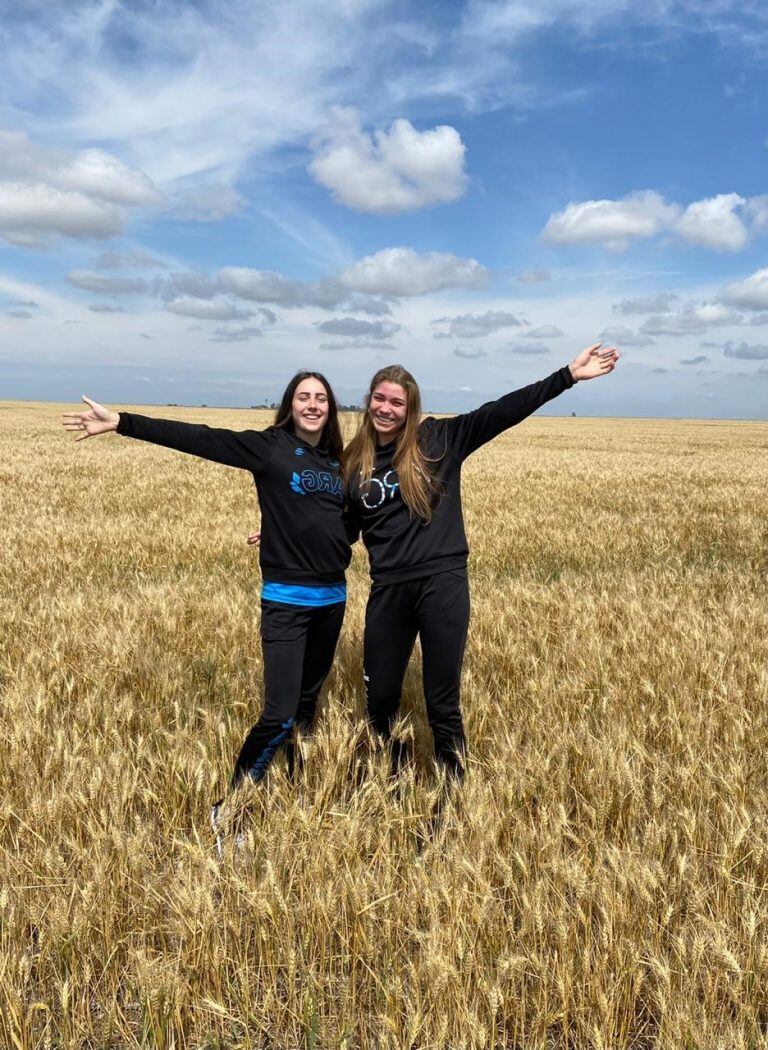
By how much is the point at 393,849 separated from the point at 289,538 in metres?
1.34

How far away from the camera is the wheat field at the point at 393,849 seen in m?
1.73

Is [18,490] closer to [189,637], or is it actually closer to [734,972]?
[189,637]

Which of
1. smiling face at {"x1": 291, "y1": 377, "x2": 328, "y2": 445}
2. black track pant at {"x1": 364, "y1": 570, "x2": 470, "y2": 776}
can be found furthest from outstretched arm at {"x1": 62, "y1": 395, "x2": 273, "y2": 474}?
black track pant at {"x1": 364, "y1": 570, "x2": 470, "y2": 776}

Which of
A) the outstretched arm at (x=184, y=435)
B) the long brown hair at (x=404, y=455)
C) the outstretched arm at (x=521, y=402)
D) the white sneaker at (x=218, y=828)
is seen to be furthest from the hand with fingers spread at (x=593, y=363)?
the white sneaker at (x=218, y=828)

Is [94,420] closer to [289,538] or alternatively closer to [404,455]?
[289,538]

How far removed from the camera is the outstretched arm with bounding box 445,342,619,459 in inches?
120

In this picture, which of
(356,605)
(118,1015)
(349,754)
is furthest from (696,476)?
(118,1015)

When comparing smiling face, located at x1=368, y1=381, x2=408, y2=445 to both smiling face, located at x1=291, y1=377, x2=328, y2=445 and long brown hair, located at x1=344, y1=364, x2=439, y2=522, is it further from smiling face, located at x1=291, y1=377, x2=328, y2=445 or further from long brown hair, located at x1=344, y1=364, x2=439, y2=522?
smiling face, located at x1=291, y1=377, x2=328, y2=445

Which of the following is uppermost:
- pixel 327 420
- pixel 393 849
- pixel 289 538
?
pixel 327 420

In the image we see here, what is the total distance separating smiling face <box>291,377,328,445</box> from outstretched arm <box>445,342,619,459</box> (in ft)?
2.04

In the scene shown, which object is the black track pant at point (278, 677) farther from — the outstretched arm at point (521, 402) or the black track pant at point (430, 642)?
the outstretched arm at point (521, 402)

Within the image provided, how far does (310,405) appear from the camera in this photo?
318 cm

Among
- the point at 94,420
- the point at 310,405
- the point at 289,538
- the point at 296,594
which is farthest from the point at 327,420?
the point at 94,420

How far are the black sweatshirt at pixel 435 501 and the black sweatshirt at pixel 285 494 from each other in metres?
0.16
